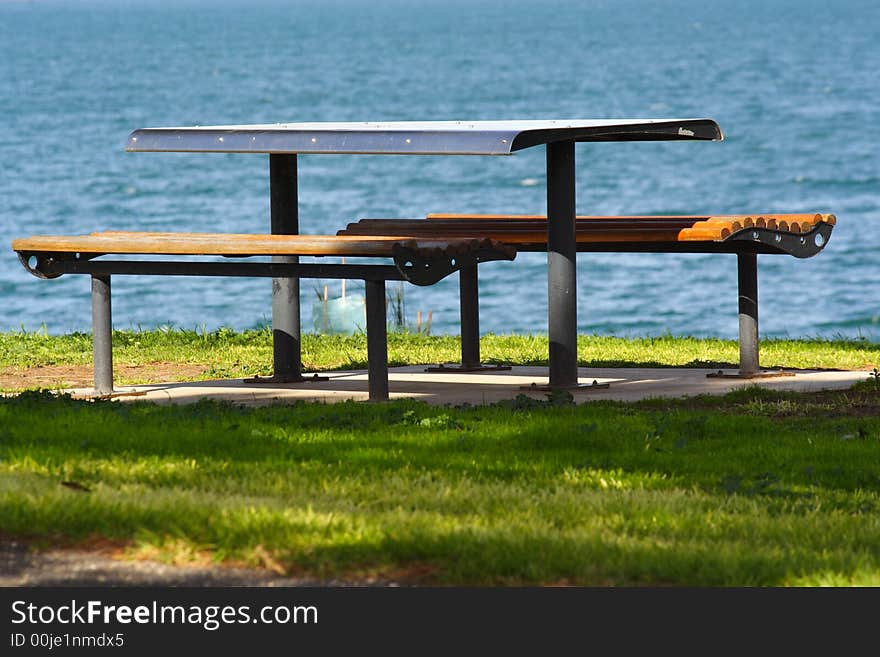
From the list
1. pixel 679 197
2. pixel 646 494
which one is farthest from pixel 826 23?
pixel 646 494

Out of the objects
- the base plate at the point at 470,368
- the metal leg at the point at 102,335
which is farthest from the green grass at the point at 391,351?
the metal leg at the point at 102,335

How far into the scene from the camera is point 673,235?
9906mm

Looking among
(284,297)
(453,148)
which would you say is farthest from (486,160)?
(453,148)

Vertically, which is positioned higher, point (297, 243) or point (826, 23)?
point (826, 23)

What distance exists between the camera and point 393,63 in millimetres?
112438

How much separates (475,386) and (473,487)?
4.05 meters

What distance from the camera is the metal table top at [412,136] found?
891 cm

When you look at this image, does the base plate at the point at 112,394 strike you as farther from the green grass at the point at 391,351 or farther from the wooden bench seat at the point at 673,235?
the wooden bench seat at the point at 673,235

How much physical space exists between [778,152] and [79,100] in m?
39.6

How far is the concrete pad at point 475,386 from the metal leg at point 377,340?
25 centimetres

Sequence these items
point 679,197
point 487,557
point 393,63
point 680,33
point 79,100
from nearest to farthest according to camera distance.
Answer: point 487,557, point 679,197, point 79,100, point 393,63, point 680,33

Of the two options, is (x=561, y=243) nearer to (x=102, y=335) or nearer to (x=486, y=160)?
(x=102, y=335)

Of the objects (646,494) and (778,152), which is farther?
(778,152)

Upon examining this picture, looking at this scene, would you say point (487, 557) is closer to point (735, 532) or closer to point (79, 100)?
point (735, 532)
